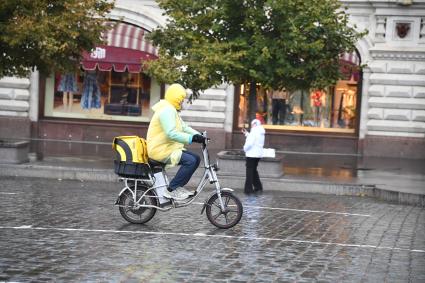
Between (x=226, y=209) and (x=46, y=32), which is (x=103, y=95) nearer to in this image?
(x=46, y=32)

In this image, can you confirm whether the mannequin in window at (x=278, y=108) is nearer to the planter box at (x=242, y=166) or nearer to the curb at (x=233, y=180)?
the planter box at (x=242, y=166)

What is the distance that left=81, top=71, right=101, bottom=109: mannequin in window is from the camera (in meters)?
30.3

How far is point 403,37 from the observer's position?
92.5 ft

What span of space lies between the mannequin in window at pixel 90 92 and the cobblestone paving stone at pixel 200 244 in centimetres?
1514

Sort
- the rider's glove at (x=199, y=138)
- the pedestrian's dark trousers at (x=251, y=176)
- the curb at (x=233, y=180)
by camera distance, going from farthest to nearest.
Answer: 1. the curb at (x=233, y=180)
2. the pedestrian's dark trousers at (x=251, y=176)
3. the rider's glove at (x=199, y=138)

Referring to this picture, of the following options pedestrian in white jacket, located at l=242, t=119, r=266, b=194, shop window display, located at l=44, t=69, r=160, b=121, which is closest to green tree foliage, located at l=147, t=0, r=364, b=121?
pedestrian in white jacket, located at l=242, t=119, r=266, b=194

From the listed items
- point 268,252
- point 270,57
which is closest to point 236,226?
point 268,252

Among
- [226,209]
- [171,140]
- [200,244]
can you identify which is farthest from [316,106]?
[200,244]

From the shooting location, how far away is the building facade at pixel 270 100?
2817 cm

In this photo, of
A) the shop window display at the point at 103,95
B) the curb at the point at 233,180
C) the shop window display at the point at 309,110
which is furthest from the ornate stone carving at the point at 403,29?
the curb at the point at 233,180

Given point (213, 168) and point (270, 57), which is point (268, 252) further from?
point (270, 57)

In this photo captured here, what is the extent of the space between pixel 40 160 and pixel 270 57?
595cm

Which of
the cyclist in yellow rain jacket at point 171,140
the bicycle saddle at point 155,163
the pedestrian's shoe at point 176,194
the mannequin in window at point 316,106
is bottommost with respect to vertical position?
the pedestrian's shoe at point 176,194

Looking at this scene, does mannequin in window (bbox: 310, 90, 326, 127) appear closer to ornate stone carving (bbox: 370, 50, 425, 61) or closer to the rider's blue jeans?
ornate stone carving (bbox: 370, 50, 425, 61)
